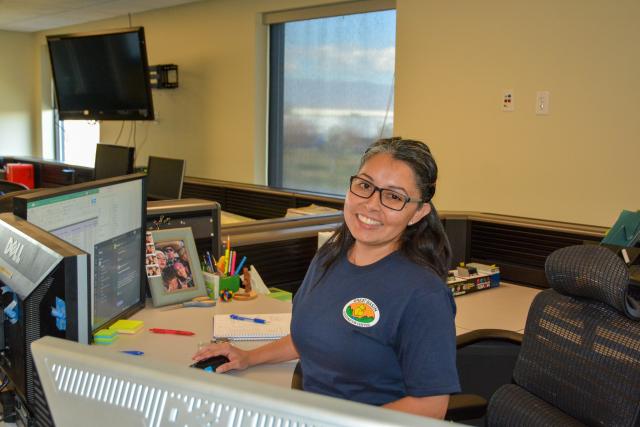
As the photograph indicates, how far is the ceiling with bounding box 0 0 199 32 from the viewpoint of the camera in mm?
5671

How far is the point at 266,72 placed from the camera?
16.5ft

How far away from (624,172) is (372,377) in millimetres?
2173

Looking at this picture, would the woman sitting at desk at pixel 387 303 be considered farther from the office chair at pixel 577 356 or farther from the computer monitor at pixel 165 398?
the computer monitor at pixel 165 398

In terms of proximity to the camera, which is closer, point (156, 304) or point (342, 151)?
point (156, 304)

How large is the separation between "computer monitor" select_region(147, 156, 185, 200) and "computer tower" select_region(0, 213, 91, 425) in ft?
7.87

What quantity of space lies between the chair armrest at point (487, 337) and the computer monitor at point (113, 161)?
2.76 m

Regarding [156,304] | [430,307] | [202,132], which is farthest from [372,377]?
[202,132]

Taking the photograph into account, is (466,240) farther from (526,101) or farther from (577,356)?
(577,356)

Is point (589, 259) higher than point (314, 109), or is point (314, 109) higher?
point (314, 109)

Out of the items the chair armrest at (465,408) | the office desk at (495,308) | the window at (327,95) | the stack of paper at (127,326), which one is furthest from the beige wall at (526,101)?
the stack of paper at (127,326)

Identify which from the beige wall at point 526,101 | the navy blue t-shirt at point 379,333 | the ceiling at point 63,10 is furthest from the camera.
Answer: the ceiling at point 63,10

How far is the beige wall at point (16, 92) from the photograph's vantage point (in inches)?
302

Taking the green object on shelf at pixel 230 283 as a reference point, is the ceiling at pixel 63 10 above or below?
above

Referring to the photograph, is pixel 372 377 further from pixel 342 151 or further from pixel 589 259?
pixel 342 151
